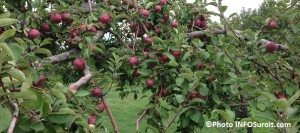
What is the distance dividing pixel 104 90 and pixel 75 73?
1125 mm

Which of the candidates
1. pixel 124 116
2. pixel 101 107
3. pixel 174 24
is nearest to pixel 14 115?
pixel 101 107

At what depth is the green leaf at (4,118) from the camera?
3.52ft

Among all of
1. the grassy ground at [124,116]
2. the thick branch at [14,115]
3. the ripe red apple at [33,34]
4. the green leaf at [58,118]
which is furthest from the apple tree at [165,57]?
the grassy ground at [124,116]

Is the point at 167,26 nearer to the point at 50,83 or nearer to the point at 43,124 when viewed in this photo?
the point at 50,83

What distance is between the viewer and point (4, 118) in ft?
3.57

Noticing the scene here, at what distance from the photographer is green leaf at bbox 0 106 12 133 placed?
3.52ft

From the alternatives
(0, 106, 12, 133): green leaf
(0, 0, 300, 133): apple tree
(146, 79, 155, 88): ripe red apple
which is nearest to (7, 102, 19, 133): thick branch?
(0, 106, 12, 133): green leaf

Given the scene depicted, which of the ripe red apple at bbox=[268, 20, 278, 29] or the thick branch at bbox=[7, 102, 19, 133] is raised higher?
the ripe red apple at bbox=[268, 20, 278, 29]

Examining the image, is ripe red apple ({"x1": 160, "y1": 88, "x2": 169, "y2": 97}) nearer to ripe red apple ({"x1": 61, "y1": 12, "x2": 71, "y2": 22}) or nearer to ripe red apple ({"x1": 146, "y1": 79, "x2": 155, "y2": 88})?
ripe red apple ({"x1": 146, "y1": 79, "x2": 155, "y2": 88})

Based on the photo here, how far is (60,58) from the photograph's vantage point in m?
2.43

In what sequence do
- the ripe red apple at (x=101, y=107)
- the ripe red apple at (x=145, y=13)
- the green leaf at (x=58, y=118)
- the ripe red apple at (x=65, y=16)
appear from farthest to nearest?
1. the ripe red apple at (x=145, y=13)
2. the ripe red apple at (x=65, y=16)
3. the ripe red apple at (x=101, y=107)
4. the green leaf at (x=58, y=118)

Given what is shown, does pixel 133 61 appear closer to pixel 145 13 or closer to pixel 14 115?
pixel 145 13

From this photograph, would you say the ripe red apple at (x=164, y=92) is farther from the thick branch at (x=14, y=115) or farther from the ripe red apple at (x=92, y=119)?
the thick branch at (x=14, y=115)

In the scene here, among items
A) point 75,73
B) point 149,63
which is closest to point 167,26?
point 149,63
